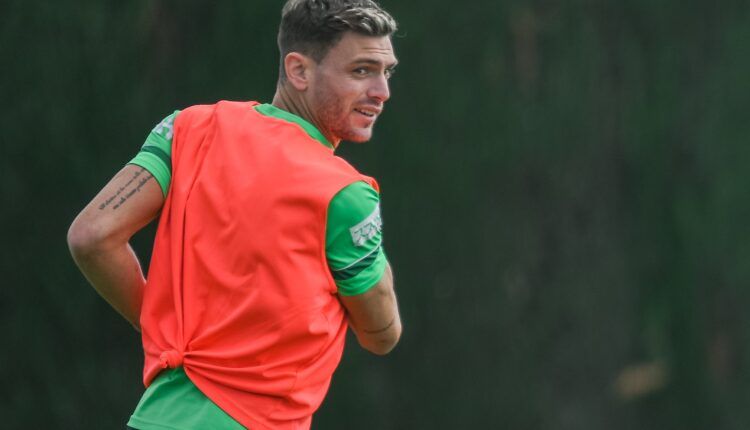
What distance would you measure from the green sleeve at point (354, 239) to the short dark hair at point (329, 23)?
34cm

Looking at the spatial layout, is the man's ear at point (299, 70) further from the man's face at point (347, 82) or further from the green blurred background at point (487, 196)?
the green blurred background at point (487, 196)

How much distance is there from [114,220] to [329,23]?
54 cm

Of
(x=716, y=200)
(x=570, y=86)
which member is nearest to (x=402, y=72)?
(x=570, y=86)

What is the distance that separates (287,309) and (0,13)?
80.2 inches

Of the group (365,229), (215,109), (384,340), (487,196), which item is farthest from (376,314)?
(487,196)

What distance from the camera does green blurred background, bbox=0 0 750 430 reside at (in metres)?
3.94

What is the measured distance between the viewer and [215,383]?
2305mm

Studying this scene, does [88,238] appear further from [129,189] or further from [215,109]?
[215,109]

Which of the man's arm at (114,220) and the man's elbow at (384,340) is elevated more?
the man's arm at (114,220)

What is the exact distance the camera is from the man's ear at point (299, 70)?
2.47m

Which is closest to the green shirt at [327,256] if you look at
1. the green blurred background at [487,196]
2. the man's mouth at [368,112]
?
the man's mouth at [368,112]

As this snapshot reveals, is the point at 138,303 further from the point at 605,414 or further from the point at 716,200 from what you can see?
the point at 716,200

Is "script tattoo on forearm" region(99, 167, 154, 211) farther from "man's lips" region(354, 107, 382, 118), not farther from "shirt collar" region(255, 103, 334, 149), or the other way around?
"man's lips" region(354, 107, 382, 118)

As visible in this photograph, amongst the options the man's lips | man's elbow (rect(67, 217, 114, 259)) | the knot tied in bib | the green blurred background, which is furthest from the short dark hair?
the green blurred background
